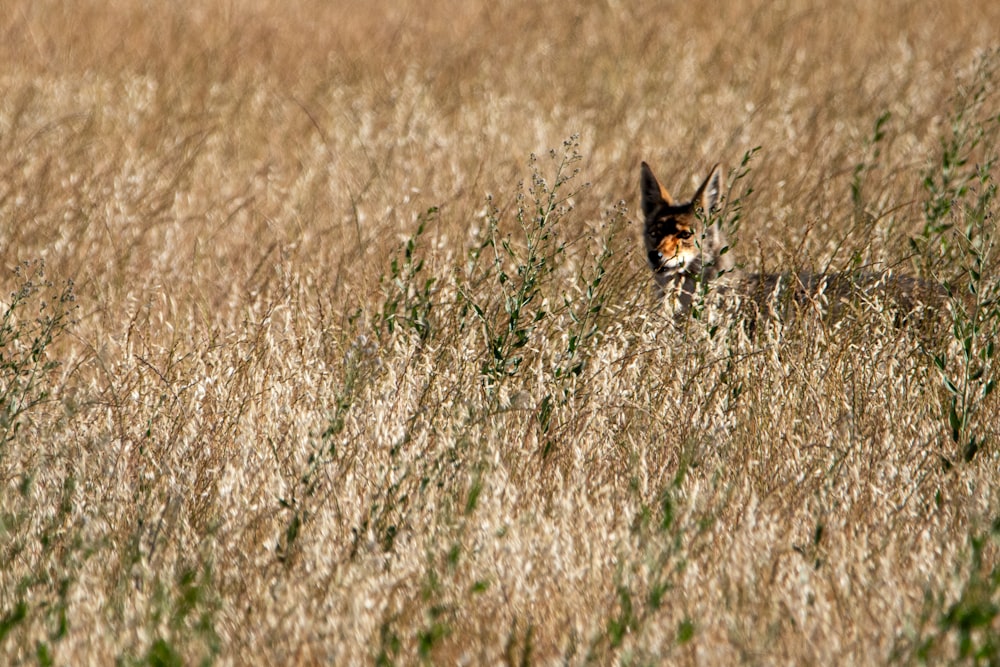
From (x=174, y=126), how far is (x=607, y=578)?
5739 millimetres

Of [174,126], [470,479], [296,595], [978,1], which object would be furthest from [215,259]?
[978,1]

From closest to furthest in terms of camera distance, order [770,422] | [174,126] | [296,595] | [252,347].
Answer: [296,595], [770,422], [252,347], [174,126]

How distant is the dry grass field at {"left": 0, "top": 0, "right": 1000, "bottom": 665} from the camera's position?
9.09ft

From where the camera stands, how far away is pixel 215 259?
19.0 ft

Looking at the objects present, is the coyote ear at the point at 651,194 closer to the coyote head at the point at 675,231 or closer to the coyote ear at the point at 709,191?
the coyote head at the point at 675,231

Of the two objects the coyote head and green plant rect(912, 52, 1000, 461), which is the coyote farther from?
green plant rect(912, 52, 1000, 461)

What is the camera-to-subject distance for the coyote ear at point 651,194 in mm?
5737

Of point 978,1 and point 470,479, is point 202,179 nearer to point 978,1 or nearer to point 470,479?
point 470,479

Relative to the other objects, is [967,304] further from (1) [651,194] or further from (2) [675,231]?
(1) [651,194]

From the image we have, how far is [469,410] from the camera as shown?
354 centimetres

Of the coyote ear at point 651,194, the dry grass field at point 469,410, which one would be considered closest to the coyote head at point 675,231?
the coyote ear at point 651,194

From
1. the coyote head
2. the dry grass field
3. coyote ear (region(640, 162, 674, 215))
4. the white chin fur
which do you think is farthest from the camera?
coyote ear (region(640, 162, 674, 215))

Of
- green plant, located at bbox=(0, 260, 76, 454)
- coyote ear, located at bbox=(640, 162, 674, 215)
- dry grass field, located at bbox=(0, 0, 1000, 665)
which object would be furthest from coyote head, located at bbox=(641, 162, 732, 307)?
green plant, located at bbox=(0, 260, 76, 454)

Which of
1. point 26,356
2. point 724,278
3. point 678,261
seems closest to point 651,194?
point 678,261
